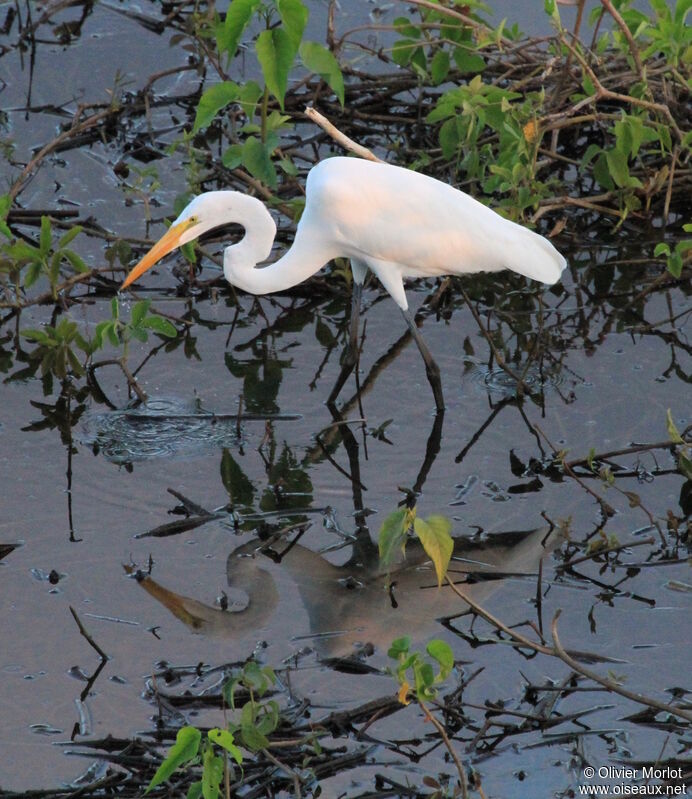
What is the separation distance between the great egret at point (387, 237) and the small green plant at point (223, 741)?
191 cm

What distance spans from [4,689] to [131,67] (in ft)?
15.4

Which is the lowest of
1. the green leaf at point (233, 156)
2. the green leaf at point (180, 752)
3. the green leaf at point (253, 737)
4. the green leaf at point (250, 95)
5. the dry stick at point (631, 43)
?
the green leaf at point (253, 737)

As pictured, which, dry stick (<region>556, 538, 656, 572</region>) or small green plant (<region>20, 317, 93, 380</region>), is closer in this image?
dry stick (<region>556, 538, 656, 572</region>)

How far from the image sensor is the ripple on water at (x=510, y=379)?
4.90m

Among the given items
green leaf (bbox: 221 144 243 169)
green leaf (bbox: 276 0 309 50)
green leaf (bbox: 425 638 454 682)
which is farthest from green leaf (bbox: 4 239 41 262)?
green leaf (bbox: 425 638 454 682)

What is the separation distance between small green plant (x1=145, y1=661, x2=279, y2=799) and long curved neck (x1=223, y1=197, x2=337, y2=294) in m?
1.90

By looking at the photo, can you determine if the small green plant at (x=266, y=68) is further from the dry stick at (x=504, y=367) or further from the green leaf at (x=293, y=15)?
the dry stick at (x=504, y=367)

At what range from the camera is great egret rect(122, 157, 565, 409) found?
4703mm

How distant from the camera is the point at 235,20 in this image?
4496 mm

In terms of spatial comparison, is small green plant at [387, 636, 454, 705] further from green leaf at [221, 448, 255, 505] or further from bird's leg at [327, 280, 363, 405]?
bird's leg at [327, 280, 363, 405]

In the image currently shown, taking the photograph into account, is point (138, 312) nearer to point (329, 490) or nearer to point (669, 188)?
point (329, 490)

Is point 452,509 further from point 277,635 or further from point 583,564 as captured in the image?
point 277,635

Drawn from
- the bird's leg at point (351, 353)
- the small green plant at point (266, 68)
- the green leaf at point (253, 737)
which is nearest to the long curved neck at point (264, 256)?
the bird's leg at point (351, 353)

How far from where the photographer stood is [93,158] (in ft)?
21.4
